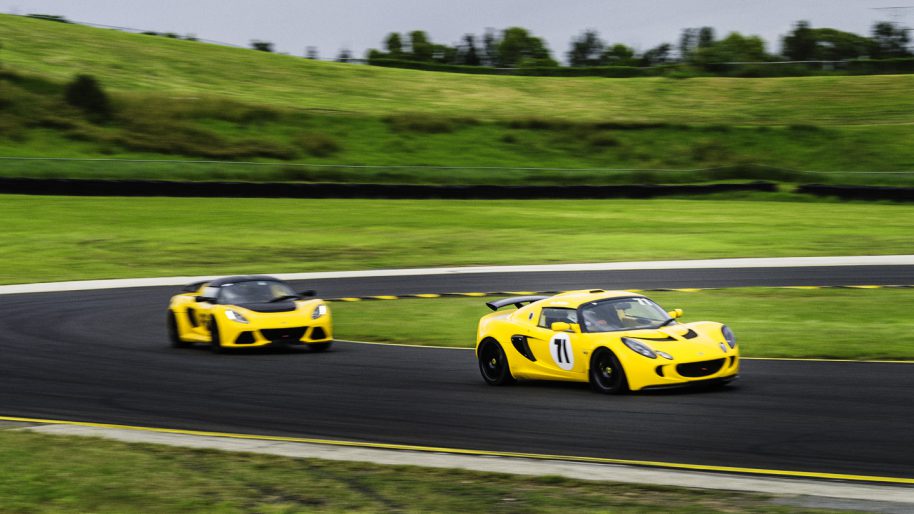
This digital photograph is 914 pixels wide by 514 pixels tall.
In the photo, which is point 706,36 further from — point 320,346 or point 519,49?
point 320,346

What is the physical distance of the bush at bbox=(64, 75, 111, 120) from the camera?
54.5 m

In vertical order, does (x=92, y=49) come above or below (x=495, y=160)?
above

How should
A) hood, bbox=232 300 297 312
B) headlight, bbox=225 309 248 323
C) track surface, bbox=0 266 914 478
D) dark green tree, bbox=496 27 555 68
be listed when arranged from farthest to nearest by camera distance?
dark green tree, bbox=496 27 555 68 < hood, bbox=232 300 297 312 < headlight, bbox=225 309 248 323 < track surface, bbox=0 266 914 478

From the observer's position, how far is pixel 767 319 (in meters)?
19.0

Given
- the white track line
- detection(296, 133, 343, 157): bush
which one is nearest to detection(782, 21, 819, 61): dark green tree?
detection(296, 133, 343, 157): bush

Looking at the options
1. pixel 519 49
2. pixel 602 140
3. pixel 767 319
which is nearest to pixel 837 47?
pixel 519 49

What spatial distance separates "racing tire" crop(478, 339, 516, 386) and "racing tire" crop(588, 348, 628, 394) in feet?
4.22

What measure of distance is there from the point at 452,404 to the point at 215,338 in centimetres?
629

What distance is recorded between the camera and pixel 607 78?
79.3m

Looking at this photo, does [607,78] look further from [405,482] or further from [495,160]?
[405,482]

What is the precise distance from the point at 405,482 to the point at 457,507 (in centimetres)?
85

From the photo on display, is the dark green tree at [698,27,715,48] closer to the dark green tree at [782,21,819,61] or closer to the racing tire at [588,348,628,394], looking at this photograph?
the dark green tree at [782,21,819,61]

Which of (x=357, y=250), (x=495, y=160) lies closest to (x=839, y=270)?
(x=357, y=250)

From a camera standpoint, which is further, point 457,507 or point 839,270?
point 839,270
